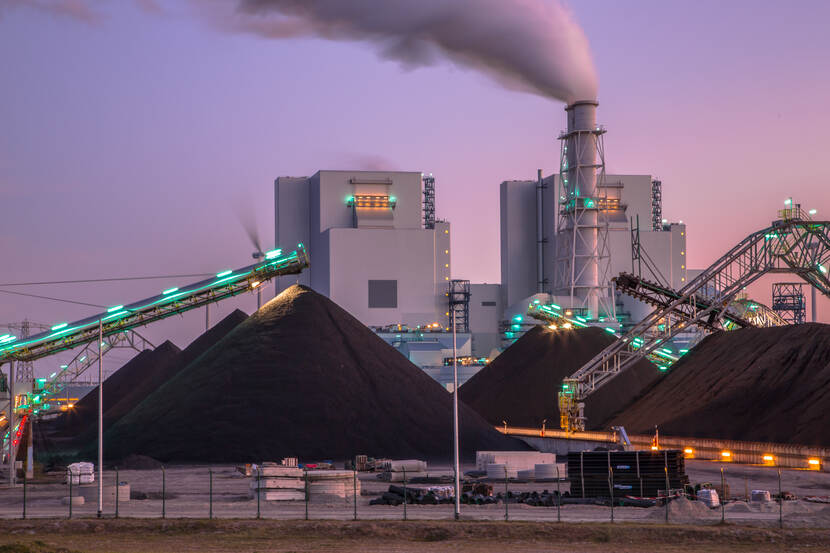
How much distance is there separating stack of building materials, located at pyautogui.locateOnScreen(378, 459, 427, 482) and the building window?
7164cm

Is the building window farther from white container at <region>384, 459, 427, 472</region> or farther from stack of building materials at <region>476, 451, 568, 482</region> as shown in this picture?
white container at <region>384, 459, 427, 472</region>

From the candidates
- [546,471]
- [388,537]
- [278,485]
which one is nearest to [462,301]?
[546,471]

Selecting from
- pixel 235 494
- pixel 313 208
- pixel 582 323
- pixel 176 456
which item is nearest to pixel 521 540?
pixel 235 494

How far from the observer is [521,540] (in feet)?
93.3

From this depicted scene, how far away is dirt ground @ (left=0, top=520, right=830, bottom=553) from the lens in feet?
89.1

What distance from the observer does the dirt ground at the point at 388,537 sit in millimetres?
27156

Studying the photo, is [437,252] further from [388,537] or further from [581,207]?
[388,537]

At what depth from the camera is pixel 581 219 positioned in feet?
339

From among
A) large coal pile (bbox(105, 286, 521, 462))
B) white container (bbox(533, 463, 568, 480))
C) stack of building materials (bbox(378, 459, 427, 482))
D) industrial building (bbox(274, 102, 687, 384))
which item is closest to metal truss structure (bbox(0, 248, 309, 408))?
large coal pile (bbox(105, 286, 521, 462))

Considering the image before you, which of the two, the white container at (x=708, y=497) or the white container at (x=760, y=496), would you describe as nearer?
the white container at (x=760, y=496)

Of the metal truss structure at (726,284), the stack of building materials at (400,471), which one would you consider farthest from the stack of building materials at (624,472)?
the metal truss structure at (726,284)

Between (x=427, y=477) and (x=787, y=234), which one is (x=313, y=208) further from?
(x=427, y=477)

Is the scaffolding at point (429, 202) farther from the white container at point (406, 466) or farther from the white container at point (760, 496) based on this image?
the white container at point (760, 496)

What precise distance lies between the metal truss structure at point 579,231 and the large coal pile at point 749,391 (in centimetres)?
3142
